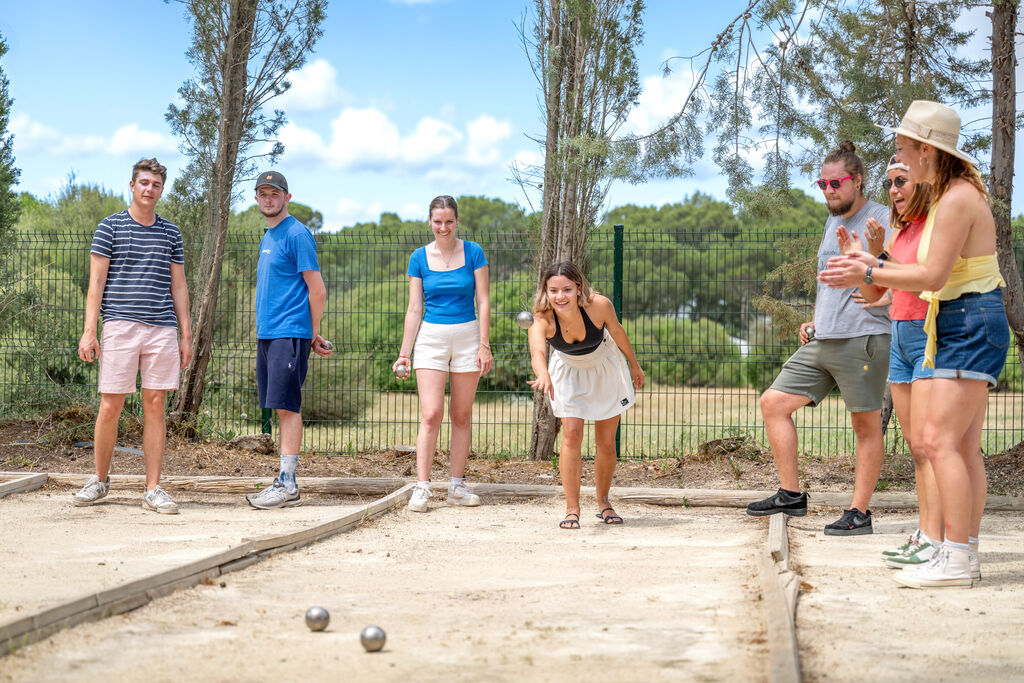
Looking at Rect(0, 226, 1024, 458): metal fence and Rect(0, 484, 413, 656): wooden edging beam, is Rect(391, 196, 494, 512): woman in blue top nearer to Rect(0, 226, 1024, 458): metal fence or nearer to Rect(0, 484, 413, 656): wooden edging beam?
Rect(0, 484, 413, 656): wooden edging beam

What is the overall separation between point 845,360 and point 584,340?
56.4 inches

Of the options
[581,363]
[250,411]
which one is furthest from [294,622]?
[250,411]

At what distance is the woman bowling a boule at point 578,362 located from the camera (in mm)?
5488

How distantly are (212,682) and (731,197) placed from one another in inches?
228

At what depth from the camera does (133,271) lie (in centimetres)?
614

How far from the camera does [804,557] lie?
4.95m

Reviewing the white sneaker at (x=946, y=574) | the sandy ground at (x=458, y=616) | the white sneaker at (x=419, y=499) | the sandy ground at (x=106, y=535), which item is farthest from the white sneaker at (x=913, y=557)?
the sandy ground at (x=106, y=535)

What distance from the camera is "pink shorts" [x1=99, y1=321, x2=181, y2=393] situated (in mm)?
6078

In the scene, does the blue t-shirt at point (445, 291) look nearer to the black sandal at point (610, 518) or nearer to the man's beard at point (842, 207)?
the black sandal at point (610, 518)

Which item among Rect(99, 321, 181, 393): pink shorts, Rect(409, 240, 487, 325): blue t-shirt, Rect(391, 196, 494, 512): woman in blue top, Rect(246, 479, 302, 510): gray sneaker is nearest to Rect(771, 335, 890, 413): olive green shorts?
Rect(391, 196, 494, 512): woman in blue top

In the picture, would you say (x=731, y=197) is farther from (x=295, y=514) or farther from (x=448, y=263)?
(x=295, y=514)

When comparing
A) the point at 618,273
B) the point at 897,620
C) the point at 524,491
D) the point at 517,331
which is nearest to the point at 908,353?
the point at 897,620

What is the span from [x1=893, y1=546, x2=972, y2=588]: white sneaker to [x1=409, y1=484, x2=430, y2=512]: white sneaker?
9.99 feet

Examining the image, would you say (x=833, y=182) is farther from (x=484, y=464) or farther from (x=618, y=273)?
(x=484, y=464)
